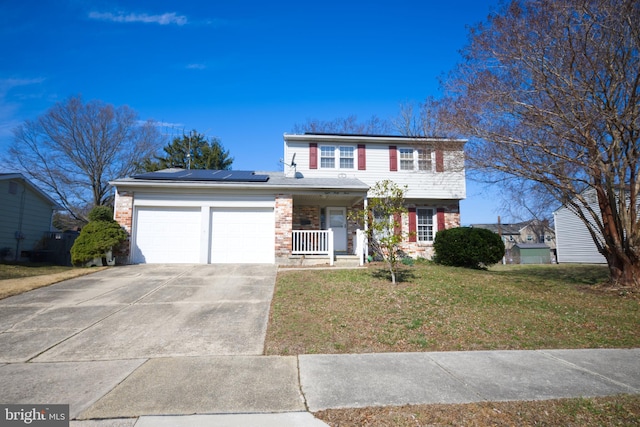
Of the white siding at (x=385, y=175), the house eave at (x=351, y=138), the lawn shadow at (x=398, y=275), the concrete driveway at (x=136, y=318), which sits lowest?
the concrete driveway at (x=136, y=318)

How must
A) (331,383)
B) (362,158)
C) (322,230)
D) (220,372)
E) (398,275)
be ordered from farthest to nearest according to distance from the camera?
(362,158), (322,230), (398,275), (220,372), (331,383)

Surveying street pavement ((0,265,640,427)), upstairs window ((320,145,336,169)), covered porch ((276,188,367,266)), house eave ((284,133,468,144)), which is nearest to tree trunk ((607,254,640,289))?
street pavement ((0,265,640,427))

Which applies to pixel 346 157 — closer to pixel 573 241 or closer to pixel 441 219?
pixel 441 219

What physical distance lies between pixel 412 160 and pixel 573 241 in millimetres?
15729

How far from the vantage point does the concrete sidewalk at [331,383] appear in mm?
3020

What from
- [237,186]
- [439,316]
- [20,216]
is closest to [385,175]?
[237,186]

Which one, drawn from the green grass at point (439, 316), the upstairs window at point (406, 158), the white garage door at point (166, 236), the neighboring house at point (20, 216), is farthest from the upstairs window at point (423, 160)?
the neighboring house at point (20, 216)

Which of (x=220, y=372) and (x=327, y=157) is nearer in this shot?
(x=220, y=372)

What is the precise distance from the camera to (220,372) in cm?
395

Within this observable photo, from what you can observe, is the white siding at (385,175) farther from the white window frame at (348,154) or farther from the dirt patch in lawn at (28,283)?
the dirt patch in lawn at (28,283)

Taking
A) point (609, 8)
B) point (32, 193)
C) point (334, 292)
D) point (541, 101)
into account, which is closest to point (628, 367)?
point (334, 292)

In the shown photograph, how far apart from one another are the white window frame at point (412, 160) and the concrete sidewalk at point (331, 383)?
38.3ft

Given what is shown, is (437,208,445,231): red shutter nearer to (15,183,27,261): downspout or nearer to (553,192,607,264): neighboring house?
(553,192,607,264): neighboring house

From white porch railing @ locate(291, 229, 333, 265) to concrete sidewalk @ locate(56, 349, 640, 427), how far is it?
7.64 meters
